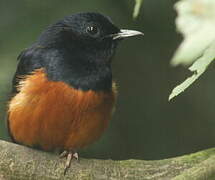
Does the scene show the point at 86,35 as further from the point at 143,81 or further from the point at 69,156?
the point at 143,81

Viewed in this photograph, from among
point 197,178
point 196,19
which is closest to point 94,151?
point 197,178

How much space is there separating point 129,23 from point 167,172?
3.05 meters

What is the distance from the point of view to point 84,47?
4488mm

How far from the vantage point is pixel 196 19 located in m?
1.62

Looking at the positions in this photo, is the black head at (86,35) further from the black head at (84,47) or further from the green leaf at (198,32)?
the green leaf at (198,32)

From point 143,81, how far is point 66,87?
245 cm

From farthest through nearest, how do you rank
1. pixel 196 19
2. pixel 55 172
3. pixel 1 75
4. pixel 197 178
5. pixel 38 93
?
1. pixel 1 75
2. pixel 38 93
3. pixel 55 172
4. pixel 197 178
5. pixel 196 19

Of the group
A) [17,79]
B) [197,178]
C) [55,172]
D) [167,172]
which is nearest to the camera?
[197,178]

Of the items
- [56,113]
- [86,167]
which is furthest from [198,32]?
[56,113]

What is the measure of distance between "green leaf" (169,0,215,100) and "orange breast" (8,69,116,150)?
2.41m

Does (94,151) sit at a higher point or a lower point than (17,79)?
lower

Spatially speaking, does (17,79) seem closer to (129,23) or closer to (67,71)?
(67,71)

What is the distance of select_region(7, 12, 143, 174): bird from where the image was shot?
161 inches

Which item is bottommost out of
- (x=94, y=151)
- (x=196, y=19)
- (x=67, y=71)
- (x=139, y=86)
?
(x=94, y=151)
